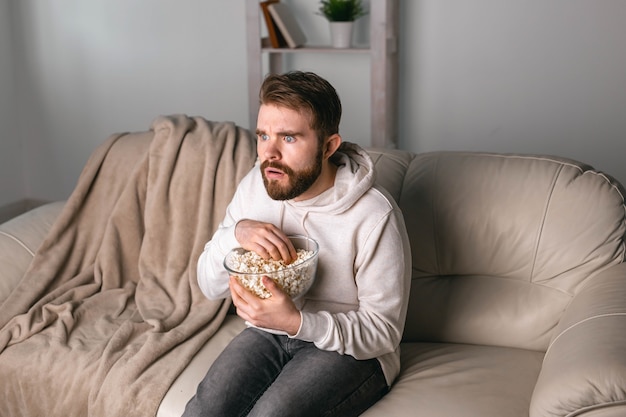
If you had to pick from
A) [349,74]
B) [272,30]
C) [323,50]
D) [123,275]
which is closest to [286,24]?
[272,30]

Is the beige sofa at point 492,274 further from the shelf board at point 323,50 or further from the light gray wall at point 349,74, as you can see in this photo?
the light gray wall at point 349,74

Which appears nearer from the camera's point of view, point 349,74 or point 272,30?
point 272,30

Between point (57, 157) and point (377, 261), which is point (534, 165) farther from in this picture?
point (57, 157)

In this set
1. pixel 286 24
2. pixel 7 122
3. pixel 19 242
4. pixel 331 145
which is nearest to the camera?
pixel 331 145

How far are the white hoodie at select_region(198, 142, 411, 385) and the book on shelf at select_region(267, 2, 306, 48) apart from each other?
1.47m

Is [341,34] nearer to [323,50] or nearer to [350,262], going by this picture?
[323,50]

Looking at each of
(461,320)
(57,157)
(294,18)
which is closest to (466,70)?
(294,18)

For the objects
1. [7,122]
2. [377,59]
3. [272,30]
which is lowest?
[7,122]

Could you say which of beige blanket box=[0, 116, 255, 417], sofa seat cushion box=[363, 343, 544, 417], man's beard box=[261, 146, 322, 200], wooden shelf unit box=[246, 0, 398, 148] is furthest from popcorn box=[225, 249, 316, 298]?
wooden shelf unit box=[246, 0, 398, 148]

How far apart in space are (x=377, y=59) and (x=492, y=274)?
1.31 metres

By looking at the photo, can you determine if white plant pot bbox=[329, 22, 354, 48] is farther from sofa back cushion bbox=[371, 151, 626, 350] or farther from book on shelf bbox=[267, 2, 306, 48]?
sofa back cushion bbox=[371, 151, 626, 350]

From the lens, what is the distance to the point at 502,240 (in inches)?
83.9

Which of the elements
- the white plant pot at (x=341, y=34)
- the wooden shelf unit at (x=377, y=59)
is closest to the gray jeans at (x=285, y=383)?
the wooden shelf unit at (x=377, y=59)

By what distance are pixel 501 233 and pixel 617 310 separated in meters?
0.40
